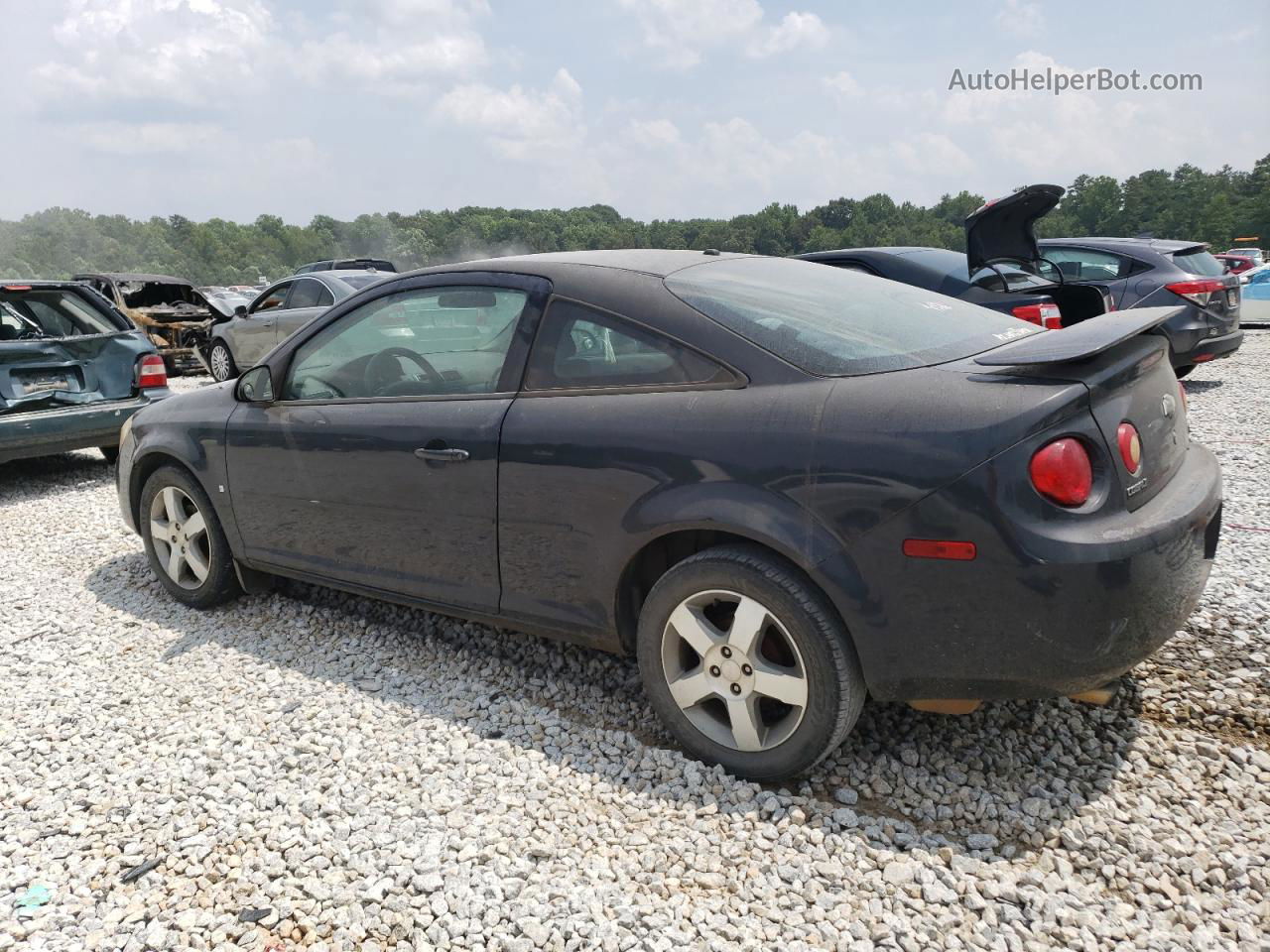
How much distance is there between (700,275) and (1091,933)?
217 centimetres

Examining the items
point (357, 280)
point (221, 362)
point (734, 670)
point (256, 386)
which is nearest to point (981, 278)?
point (734, 670)

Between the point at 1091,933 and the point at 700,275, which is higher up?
the point at 700,275

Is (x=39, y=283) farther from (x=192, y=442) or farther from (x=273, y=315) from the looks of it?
(x=273, y=315)

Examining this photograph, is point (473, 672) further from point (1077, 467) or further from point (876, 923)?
point (1077, 467)

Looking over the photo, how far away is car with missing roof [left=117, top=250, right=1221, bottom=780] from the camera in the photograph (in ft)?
7.44

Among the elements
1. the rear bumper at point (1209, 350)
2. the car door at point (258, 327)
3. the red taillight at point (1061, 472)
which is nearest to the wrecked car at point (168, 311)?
the car door at point (258, 327)

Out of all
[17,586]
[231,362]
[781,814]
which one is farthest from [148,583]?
[231,362]

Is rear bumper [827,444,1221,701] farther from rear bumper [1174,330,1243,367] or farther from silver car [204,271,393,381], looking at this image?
silver car [204,271,393,381]

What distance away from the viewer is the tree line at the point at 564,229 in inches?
2926

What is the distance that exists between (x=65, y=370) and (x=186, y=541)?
374cm

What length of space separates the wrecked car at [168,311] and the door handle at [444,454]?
13.3 meters

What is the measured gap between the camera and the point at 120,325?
759cm

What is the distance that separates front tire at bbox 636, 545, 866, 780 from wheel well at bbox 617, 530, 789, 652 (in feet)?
0.39

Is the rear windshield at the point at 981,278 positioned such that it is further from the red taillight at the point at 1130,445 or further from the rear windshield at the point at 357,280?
the rear windshield at the point at 357,280
